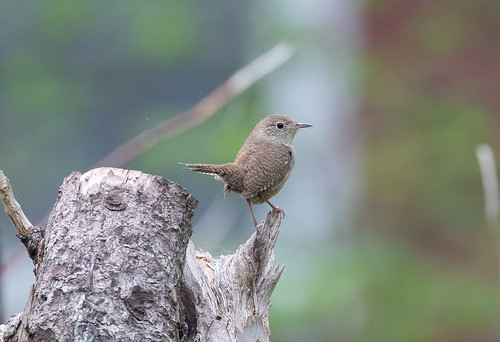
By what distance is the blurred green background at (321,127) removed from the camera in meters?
3.59

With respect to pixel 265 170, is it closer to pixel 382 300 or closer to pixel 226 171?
pixel 226 171

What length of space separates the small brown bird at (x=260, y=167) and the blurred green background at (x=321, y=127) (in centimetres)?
60

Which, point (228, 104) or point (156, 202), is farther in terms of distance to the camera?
point (228, 104)

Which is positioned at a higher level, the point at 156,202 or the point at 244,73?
the point at 244,73

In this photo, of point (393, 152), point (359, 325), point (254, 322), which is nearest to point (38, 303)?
point (254, 322)

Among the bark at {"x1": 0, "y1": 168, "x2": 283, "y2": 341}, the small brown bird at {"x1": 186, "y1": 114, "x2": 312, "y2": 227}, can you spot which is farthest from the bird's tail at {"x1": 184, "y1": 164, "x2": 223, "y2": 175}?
the bark at {"x1": 0, "y1": 168, "x2": 283, "y2": 341}

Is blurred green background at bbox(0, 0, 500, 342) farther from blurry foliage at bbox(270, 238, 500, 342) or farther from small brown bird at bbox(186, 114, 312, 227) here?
small brown bird at bbox(186, 114, 312, 227)

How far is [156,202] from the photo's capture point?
6.43ft

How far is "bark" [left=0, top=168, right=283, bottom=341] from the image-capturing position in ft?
5.86

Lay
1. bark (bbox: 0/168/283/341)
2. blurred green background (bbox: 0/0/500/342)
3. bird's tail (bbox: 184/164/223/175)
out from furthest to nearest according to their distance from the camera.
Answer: blurred green background (bbox: 0/0/500/342), bird's tail (bbox: 184/164/223/175), bark (bbox: 0/168/283/341)

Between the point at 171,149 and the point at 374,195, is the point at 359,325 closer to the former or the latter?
the point at 374,195

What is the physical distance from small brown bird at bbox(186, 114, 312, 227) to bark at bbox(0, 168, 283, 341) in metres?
0.38

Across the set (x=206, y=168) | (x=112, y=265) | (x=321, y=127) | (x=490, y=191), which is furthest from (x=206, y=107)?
(x=112, y=265)

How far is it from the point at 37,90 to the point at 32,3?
485 mm
